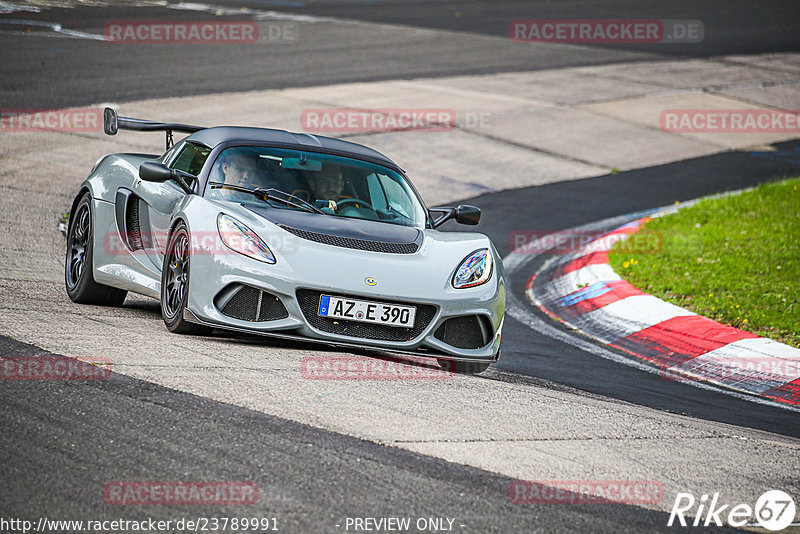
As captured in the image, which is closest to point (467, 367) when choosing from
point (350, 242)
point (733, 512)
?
point (350, 242)

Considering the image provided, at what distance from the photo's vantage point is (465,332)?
6422 mm

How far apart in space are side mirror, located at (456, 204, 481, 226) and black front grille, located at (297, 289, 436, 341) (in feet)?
4.31

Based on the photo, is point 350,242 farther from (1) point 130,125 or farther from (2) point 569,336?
(2) point 569,336

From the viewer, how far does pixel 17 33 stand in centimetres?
2148

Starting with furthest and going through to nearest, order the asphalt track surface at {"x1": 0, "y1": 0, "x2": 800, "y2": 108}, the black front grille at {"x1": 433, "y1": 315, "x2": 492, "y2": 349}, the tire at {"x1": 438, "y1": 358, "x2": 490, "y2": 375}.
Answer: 1. the asphalt track surface at {"x1": 0, "y1": 0, "x2": 800, "y2": 108}
2. the tire at {"x1": 438, "y1": 358, "x2": 490, "y2": 375}
3. the black front grille at {"x1": 433, "y1": 315, "x2": 492, "y2": 349}

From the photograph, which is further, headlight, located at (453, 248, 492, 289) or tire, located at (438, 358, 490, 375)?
tire, located at (438, 358, 490, 375)


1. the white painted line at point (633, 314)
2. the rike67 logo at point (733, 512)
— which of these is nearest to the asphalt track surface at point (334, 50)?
the white painted line at point (633, 314)

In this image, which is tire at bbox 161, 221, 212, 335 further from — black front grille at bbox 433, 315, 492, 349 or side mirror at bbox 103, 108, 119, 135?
side mirror at bbox 103, 108, 119, 135

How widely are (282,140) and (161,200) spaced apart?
0.90 meters

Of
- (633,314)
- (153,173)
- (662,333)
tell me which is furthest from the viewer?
(633,314)

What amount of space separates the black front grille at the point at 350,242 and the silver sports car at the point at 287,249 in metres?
0.01

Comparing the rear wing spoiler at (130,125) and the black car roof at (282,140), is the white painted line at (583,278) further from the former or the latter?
the rear wing spoiler at (130,125)

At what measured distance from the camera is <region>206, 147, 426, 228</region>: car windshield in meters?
6.92

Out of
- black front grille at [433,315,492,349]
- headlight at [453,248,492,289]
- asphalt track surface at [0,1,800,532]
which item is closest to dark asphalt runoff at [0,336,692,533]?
asphalt track surface at [0,1,800,532]
